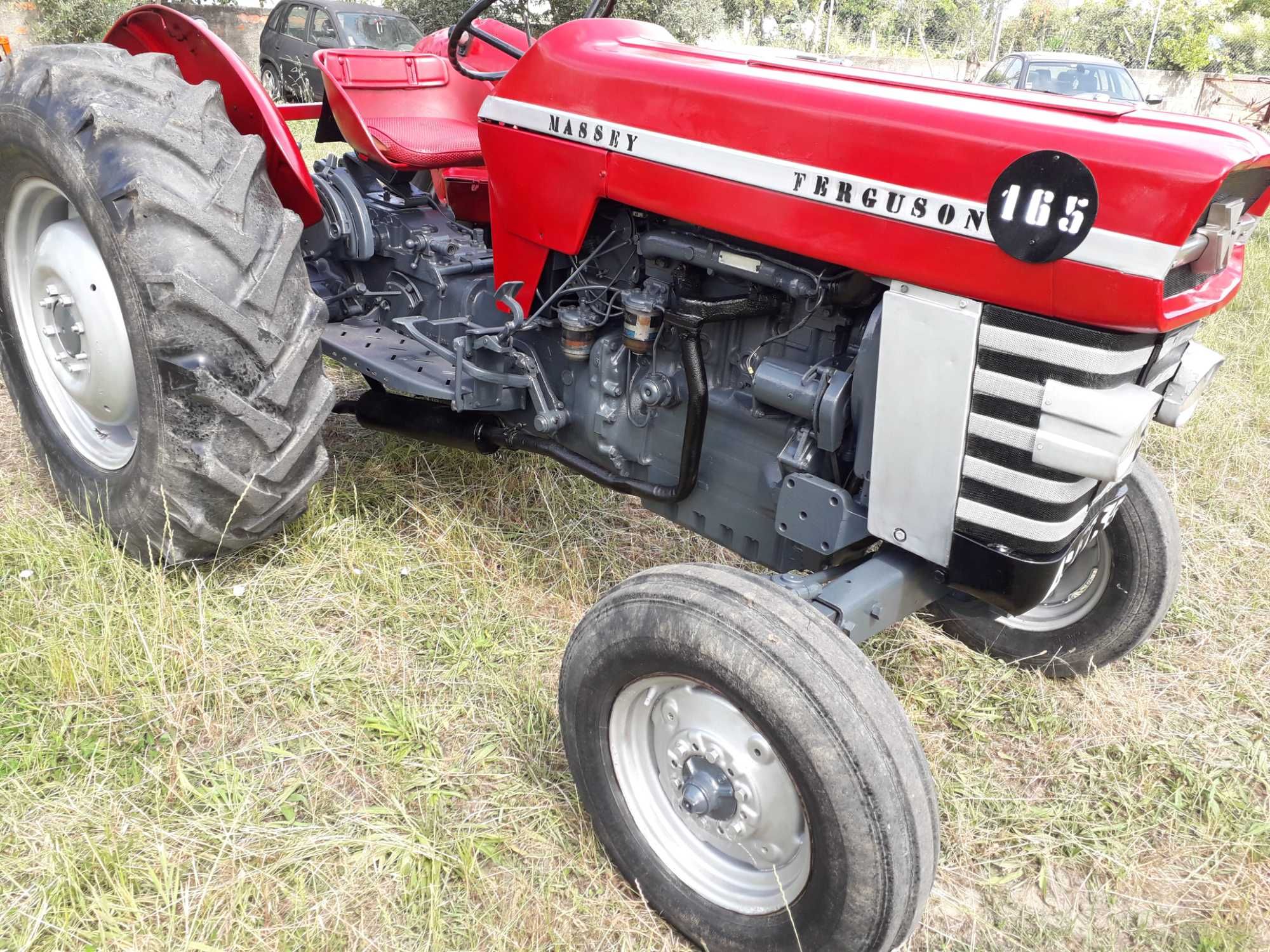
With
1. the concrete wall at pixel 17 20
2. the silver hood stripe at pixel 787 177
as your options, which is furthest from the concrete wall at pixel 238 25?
the silver hood stripe at pixel 787 177

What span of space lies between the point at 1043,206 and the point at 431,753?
5.58 feet

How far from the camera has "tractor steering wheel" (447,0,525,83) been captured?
2.34 meters

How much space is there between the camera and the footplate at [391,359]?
2.57m

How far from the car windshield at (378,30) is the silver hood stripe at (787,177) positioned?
1069cm

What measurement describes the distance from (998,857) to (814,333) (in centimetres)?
123

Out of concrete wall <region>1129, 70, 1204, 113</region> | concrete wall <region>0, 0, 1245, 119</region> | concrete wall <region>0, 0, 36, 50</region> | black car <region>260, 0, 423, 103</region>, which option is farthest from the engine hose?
concrete wall <region>1129, 70, 1204, 113</region>

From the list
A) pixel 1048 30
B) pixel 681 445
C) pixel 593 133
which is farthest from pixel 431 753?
pixel 1048 30

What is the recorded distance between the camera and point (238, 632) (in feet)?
7.86

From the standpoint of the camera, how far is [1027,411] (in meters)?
1.57

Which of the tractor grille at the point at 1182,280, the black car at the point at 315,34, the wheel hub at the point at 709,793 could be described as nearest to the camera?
the tractor grille at the point at 1182,280

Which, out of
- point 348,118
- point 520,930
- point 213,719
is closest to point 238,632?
point 213,719

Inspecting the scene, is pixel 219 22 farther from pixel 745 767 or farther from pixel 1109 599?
pixel 745 767

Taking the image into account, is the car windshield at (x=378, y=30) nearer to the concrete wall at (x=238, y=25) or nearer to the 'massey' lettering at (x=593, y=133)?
the concrete wall at (x=238, y=25)

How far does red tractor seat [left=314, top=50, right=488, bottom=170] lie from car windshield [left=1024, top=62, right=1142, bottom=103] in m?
8.54
